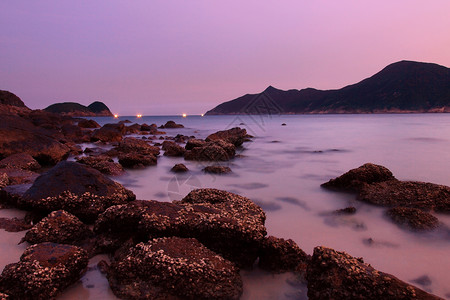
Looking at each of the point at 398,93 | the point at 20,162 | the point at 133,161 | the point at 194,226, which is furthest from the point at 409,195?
the point at 398,93

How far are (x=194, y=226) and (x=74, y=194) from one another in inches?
85.4

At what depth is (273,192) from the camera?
6676mm

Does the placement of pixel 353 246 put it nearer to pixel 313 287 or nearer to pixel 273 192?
pixel 313 287

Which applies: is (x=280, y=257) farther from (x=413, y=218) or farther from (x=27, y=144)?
(x=27, y=144)

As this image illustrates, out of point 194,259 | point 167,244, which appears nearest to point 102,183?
point 167,244

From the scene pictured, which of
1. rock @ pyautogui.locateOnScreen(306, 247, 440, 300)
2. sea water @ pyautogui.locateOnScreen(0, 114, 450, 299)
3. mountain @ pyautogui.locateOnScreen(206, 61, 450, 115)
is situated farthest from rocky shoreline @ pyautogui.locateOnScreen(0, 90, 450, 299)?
mountain @ pyautogui.locateOnScreen(206, 61, 450, 115)

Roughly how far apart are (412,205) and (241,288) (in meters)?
3.95

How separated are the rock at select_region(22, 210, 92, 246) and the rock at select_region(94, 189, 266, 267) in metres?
0.31

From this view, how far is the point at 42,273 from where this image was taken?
241 centimetres

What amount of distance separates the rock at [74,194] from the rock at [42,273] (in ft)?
4.22

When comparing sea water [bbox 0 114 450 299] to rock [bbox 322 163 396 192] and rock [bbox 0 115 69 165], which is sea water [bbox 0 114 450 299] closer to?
rock [bbox 322 163 396 192]

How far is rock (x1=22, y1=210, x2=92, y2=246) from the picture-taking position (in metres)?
3.27

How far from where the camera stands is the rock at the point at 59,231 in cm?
327

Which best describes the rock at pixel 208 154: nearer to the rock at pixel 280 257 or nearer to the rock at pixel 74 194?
the rock at pixel 74 194
